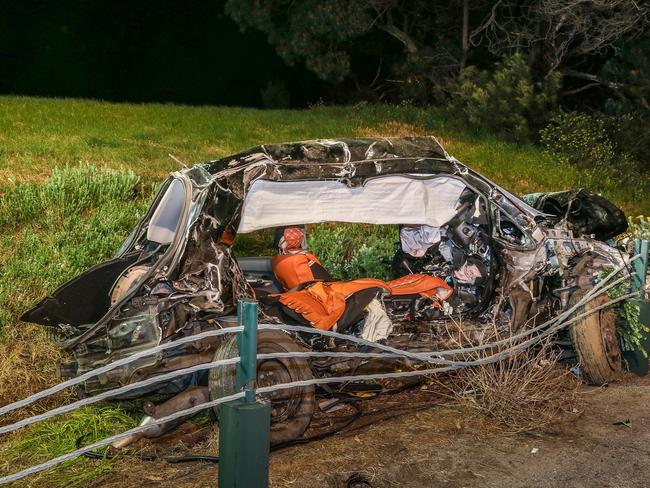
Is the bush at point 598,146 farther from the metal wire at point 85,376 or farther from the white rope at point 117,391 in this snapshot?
the metal wire at point 85,376

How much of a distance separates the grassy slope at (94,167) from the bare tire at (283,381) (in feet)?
4.34

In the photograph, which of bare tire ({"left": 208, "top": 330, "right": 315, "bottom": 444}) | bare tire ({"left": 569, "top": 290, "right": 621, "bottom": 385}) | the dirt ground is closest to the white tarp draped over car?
bare tire ({"left": 208, "top": 330, "right": 315, "bottom": 444})

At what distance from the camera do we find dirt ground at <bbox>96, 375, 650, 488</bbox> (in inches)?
229

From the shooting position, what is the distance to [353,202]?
25.2 ft

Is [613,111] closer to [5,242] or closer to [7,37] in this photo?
[5,242]

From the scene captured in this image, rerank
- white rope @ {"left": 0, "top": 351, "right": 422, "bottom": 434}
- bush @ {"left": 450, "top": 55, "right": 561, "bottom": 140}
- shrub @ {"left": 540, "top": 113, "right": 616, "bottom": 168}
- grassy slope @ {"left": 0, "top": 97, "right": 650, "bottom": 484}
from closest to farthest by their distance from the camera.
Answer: white rope @ {"left": 0, "top": 351, "right": 422, "bottom": 434}
grassy slope @ {"left": 0, "top": 97, "right": 650, "bottom": 484}
shrub @ {"left": 540, "top": 113, "right": 616, "bottom": 168}
bush @ {"left": 450, "top": 55, "right": 561, "bottom": 140}

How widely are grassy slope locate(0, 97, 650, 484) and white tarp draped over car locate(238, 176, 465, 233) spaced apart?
2.15m

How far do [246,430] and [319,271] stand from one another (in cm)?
298

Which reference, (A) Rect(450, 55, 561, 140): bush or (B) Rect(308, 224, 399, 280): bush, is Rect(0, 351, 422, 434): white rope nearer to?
(B) Rect(308, 224, 399, 280): bush

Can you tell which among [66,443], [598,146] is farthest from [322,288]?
[598,146]

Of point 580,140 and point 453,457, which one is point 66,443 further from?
point 580,140

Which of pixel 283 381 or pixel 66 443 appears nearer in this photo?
pixel 283 381

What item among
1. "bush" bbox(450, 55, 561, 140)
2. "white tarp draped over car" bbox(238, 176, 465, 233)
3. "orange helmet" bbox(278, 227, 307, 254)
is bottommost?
"orange helmet" bbox(278, 227, 307, 254)

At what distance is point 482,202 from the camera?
8.12 m
